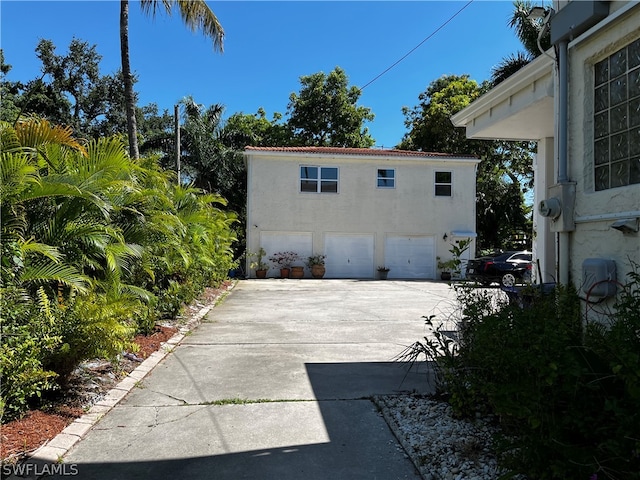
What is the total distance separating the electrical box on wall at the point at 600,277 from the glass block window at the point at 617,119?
27.6 inches

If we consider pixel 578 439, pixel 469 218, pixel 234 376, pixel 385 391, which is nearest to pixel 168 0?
pixel 234 376

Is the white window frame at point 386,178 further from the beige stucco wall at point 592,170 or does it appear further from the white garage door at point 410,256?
the beige stucco wall at point 592,170

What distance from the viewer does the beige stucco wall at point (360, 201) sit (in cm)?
2052

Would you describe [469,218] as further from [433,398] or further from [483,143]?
[433,398]

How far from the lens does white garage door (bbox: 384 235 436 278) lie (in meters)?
21.2

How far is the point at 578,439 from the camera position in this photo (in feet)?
7.80

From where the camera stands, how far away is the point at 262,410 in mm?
4141

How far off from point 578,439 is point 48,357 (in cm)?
398

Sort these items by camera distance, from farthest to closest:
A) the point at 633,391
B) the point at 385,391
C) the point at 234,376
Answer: the point at 234,376 → the point at 385,391 → the point at 633,391

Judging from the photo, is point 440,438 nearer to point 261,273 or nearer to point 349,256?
point 261,273

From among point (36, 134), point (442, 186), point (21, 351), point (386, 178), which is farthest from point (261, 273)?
point (21, 351)

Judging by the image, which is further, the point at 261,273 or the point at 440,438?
the point at 261,273

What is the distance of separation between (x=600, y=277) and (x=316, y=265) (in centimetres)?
1656

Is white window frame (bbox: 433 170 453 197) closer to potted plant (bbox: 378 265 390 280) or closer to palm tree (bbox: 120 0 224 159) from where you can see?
potted plant (bbox: 378 265 390 280)
